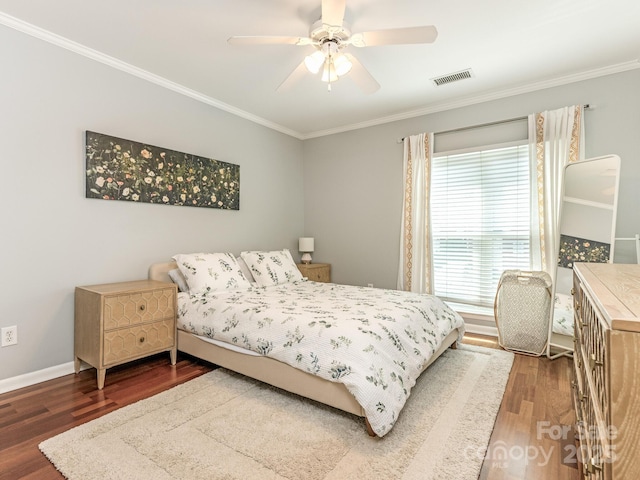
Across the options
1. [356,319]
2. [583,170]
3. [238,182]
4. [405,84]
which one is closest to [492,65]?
[405,84]

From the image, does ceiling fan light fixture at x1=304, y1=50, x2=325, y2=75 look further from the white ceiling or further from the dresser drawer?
the dresser drawer

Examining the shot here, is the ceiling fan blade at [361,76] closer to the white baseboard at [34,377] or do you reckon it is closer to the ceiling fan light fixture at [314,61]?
the ceiling fan light fixture at [314,61]

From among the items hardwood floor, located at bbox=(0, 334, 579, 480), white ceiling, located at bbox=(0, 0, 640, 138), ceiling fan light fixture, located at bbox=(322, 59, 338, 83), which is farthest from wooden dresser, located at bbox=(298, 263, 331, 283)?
ceiling fan light fixture, located at bbox=(322, 59, 338, 83)

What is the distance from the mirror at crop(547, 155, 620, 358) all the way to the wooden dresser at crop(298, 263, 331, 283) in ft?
8.73

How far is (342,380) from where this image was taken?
1.81m

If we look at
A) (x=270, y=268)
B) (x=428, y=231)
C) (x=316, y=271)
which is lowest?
(x=316, y=271)

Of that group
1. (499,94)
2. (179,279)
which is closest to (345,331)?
(179,279)

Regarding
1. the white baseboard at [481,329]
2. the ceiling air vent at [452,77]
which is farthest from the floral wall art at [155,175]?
the white baseboard at [481,329]

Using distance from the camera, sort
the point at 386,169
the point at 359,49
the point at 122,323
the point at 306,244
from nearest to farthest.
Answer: the point at 122,323 < the point at 359,49 < the point at 386,169 < the point at 306,244

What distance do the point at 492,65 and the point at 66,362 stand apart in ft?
14.5

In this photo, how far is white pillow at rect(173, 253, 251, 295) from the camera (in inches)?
120

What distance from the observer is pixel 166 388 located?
2.39 m

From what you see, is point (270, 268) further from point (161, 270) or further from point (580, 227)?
point (580, 227)

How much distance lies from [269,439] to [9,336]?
2.06m
